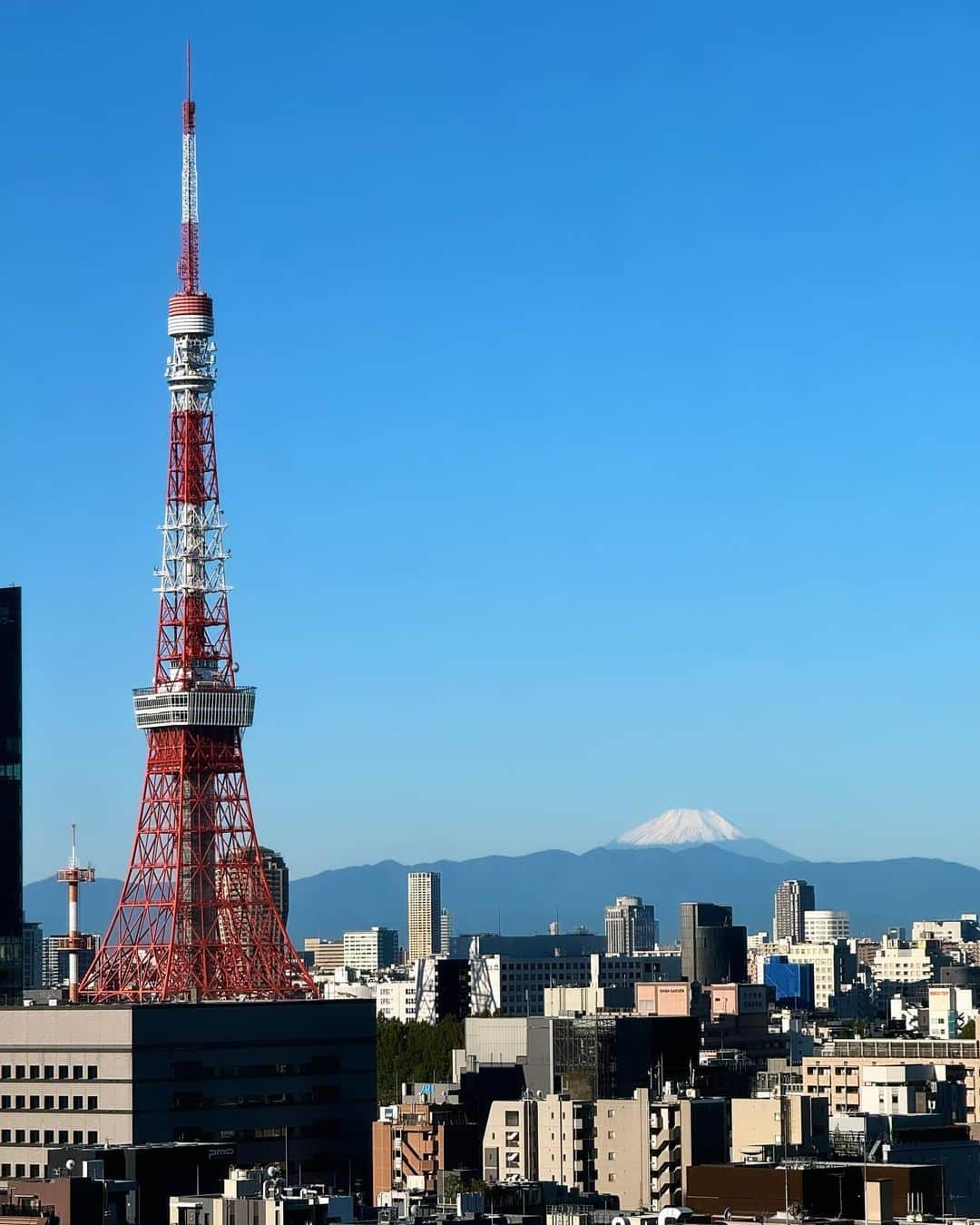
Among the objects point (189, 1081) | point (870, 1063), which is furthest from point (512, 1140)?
point (870, 1063)

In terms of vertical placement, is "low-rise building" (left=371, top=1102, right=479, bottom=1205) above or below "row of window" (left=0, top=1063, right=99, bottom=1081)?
below

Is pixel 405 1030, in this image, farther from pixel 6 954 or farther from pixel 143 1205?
pixel 143 1205

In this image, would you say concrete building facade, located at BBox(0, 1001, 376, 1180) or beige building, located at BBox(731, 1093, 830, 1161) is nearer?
beige building, located at BBox(731, 1093, 830, 1161)

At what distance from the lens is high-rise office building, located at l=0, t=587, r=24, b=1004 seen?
468 feet

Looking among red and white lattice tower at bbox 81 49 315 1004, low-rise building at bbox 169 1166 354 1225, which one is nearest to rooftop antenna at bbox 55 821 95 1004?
red and white lattice tower at bbox 81 49 315 1004

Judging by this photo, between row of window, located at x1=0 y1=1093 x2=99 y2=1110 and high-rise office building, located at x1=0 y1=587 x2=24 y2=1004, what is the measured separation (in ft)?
168

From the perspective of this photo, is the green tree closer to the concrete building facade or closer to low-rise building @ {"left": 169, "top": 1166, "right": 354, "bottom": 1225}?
the concrete building facade

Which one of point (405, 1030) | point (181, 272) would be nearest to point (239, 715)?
point (181, 272)

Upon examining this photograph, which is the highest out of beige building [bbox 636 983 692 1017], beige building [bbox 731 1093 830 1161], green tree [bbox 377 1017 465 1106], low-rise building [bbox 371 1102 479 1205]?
beige building [bbox 636 983 692 1017]

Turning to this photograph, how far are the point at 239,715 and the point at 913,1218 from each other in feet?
173

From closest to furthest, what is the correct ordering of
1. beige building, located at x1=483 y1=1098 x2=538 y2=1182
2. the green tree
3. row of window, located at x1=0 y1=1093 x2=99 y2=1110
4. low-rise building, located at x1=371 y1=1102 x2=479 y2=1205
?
beige building, located at x1=483 y1=1098 x2=538 y2=1182, low-rise building, located at x1=371 y1=1102 x2=479 y2=1205, row of window, located at x1=0 y1=1093 x2=99 y2=1110, the green tree

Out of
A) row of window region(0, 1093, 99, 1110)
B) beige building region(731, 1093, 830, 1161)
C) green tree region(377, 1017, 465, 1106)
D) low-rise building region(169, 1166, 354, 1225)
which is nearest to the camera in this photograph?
low-rise building region(169, 1166, 354, 1225)

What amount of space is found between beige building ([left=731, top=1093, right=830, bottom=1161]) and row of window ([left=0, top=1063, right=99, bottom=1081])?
74.0ft

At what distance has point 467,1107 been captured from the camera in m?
90.4
